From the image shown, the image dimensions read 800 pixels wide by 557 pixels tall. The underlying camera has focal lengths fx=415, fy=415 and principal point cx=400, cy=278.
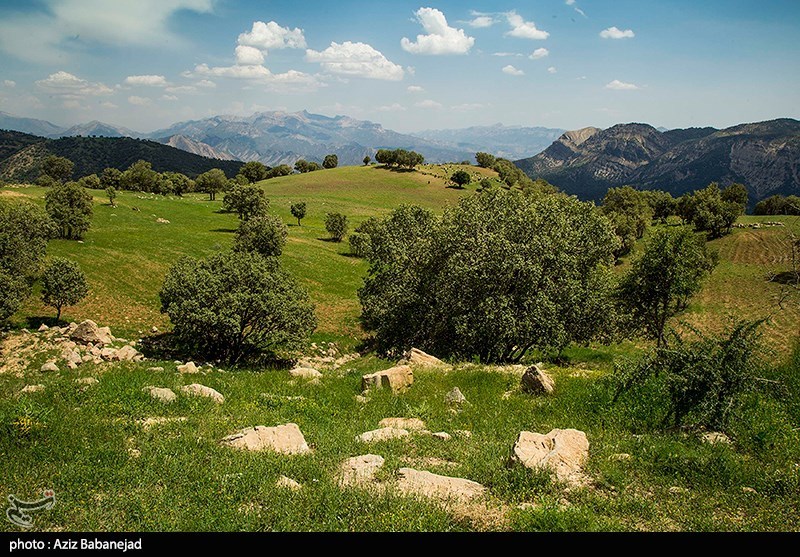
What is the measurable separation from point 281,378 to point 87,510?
11705mm

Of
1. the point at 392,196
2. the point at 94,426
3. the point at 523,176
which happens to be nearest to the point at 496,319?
the point at 94,426

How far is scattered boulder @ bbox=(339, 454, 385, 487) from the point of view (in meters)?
8.88

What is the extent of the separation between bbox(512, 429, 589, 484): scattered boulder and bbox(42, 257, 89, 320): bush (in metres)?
37.3

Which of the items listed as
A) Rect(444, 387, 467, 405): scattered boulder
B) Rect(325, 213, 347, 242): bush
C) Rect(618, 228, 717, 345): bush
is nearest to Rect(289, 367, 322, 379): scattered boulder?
Rect(444, 387, 467, 405): scattered boulder

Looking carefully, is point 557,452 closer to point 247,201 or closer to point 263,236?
point 263,236

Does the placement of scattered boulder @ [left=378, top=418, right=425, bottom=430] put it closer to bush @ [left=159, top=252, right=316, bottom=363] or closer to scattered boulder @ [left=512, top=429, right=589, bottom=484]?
scattered boulder @ [left=512, top=429, right=589, bottom=484]

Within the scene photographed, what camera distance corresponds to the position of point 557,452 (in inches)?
386

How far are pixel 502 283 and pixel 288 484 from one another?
16915mm

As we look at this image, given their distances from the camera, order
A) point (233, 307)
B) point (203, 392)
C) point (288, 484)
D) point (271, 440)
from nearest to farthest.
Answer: point (288, 484)
point (271, 440)
point (203, 392)
point (233, 307)

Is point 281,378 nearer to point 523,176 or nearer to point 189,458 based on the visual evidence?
point 189,458

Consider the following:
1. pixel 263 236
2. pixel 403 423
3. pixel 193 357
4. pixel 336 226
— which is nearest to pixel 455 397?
pixel 403 423

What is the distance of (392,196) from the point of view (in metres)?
140

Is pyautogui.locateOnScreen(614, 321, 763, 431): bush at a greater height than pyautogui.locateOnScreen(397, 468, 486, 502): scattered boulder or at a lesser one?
greater
